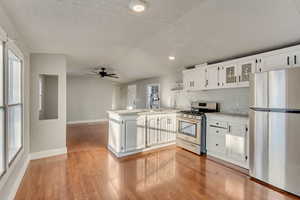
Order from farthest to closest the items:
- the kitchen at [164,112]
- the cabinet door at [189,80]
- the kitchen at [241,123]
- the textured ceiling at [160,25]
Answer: the cabinet door at [189,80] → the kitchen at [241,123] → the kitchen at [164,112] → the textured ceiling at [160,25]

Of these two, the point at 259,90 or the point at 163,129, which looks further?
the point at 163,129

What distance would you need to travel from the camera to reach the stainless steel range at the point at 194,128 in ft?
13.0

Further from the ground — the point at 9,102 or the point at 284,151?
the point at 9,102

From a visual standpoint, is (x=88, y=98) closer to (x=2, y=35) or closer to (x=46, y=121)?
(x=46, y=121)


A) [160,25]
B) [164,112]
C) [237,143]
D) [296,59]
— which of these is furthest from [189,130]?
[160,25]

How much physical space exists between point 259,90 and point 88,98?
24.9ft

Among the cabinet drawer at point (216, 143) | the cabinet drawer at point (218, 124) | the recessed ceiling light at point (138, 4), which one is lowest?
the cabinet drawer at point (216, 143)

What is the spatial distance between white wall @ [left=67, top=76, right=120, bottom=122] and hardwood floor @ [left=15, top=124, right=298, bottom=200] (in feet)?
15.1

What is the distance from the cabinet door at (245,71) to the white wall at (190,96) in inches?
14.5

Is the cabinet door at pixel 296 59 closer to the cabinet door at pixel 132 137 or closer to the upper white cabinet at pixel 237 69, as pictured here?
the upper white cabinet at pixel 237 69

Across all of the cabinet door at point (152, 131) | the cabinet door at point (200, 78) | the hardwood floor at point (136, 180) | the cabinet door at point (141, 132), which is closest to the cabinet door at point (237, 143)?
the hardwood floor at point (136, 180)

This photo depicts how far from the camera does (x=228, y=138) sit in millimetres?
3438

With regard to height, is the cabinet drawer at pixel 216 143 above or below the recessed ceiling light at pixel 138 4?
below

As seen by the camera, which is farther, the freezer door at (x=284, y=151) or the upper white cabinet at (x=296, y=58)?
the upper white cabinet at (x=296, y=58)
